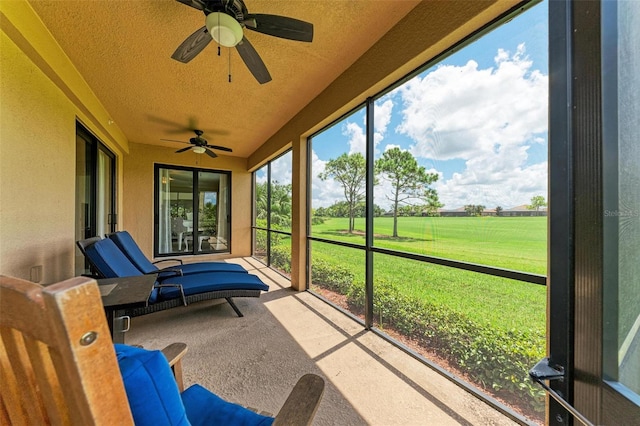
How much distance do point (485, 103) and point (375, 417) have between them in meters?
2.21

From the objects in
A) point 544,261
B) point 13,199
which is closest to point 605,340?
point 544,261

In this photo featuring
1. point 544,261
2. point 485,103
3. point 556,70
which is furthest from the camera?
point 485,103

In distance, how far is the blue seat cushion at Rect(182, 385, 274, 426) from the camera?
97 cm

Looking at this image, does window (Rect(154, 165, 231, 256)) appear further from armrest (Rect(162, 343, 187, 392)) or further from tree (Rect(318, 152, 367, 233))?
armrest (Rect(162, 343, 187, 392))

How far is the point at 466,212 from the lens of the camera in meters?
1.89

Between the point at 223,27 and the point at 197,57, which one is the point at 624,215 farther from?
the point at 197,57

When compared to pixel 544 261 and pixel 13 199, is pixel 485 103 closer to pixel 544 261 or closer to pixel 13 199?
pixel 544 261

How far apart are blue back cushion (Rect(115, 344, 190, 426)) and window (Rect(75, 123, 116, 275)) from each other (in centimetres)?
361

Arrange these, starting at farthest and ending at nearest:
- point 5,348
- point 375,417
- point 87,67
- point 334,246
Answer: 1. point 334,246
2. point 87,67
3. point 375,417
4. point 5,348

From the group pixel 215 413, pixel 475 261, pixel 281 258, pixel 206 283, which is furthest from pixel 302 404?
pixel 281 258

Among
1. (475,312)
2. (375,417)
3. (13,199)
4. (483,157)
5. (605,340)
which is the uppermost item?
(483,157)

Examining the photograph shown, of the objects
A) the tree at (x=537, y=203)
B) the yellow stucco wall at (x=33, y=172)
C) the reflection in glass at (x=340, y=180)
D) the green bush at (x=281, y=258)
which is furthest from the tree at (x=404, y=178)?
the yellow stucco wall at (x=33, y=172)

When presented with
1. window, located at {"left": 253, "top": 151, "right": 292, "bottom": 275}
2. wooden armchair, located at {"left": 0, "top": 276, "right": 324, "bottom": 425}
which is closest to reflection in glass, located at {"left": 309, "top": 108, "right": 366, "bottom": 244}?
window, located at {"left": 253, "top": 151, "right": 292, "bottom": 275}

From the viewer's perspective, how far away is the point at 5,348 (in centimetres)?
47
